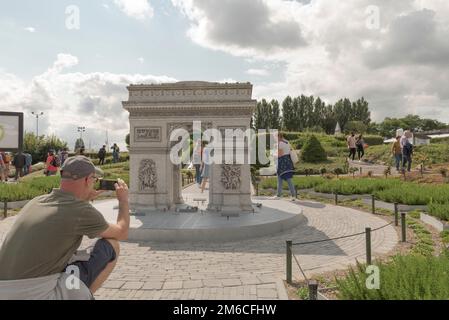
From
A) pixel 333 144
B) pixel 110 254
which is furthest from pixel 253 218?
pixel 333 144

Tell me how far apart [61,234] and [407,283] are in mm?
4432

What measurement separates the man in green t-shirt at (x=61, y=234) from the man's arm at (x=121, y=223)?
0.01 metres

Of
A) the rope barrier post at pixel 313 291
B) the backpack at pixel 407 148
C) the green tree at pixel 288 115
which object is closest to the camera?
the rope barrier post at pixel 313 291

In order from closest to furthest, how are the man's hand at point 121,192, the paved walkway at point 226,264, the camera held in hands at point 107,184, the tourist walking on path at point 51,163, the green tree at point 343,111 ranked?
the man's hand at point 121,192 → the camera held in hands at point 107,184 → the paved walkway at point 226,264 → the tourist walking on path at point 51,163 → the green tree at point 343,111

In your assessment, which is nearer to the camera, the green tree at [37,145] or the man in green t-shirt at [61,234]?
the man in green t-shirt at [61,234]

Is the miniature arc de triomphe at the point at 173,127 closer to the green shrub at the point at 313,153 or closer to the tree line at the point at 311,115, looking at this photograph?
the green shrub at the point at 313,153

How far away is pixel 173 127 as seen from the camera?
1392 centimetres

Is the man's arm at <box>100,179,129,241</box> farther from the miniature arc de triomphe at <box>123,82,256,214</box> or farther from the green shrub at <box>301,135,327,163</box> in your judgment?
the green shrub at <box>301,135,327,163</box>

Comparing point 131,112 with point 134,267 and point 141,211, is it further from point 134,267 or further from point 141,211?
point 134,267

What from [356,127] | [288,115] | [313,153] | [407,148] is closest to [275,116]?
[288,115]

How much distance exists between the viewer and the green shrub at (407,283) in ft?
14.8

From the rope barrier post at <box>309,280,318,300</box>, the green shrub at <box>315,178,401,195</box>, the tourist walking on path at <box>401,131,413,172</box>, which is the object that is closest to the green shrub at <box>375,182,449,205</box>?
the green shrub at <box>315,178,401,195</box>

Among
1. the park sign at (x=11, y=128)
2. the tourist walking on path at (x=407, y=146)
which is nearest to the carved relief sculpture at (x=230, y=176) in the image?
the tourist walking on path at (x=407, y=146)

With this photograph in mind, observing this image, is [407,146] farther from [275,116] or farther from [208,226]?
[275,116]
